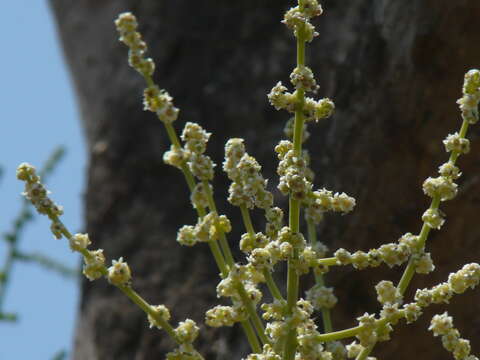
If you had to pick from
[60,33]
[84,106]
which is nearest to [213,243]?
[84,106]

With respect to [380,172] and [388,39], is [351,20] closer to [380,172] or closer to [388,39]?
[388,39]

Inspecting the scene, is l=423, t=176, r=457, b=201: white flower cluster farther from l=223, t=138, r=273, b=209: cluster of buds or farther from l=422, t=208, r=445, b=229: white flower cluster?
l=223, t=138, r=273, b=209: cluster of buds

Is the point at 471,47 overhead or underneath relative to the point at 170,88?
underneath

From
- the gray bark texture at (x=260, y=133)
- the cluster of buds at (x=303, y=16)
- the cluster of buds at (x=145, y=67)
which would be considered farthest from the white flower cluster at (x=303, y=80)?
the gray bark texture at (x=260, y=133)

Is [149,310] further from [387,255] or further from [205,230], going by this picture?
[387,255]

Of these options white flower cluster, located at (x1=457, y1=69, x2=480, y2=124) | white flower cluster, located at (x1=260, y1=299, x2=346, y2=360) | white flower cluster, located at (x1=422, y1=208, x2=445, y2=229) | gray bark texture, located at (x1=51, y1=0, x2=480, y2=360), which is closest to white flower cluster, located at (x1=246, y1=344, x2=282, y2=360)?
white flower cluster, located at (x1=260, y1=299, x2=346, y2=360)

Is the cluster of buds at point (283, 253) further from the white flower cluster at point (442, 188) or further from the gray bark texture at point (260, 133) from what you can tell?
the gray bark texture at point (260, 133)
